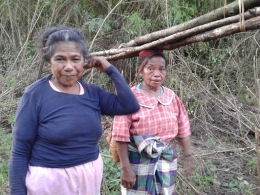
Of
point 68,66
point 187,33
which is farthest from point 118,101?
point 187,33

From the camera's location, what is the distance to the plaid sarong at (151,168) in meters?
2.23

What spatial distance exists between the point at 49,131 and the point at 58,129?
4 centimetres

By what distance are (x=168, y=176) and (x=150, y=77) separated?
672 mm

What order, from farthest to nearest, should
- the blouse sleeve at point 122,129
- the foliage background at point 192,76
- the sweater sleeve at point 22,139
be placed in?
1. the foliage background at point 192,76
2. the blouse sleeve at point 122,129
3. the sweater sleeve at point 22,139

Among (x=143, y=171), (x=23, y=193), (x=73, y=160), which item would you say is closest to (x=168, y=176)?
(x=143, y=171)

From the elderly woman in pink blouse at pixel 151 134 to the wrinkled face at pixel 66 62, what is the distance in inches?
22.4

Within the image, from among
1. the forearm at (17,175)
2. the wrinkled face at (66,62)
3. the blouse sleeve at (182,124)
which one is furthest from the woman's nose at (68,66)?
the blouse sleeve at (182,124)

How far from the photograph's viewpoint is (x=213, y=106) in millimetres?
4621

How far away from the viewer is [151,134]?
2193 millimetres

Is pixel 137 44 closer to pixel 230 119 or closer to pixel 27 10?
pixel 230 119

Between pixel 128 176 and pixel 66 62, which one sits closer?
pixel 66 62

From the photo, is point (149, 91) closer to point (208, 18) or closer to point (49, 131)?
point (208, 18)

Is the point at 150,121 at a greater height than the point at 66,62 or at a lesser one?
lesser

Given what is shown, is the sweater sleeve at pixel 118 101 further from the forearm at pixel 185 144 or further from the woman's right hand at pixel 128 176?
the forearm at pixel 185 144
